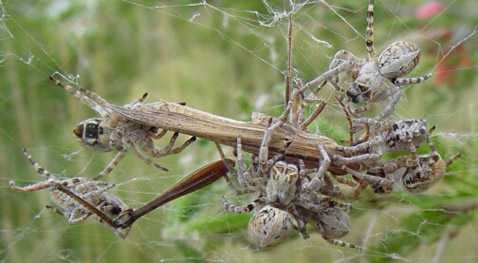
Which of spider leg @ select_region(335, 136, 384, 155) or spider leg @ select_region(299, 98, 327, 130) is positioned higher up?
spider leg @ select_region(299, 98, 327, 130)

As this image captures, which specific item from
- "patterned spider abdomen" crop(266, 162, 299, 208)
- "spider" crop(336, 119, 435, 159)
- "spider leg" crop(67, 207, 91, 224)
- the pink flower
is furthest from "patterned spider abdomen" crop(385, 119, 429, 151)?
the pink flower

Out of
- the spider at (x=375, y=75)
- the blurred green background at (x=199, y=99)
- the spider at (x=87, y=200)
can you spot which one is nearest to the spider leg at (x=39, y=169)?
the spider at (x=87, y=200)

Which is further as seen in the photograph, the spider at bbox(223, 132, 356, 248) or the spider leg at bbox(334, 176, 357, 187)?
the spider leg at bbox(334, 176, 357, 187)

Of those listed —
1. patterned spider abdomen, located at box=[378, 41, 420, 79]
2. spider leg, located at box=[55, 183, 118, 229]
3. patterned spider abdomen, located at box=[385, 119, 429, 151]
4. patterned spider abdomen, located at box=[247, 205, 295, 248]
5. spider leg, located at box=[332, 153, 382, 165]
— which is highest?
patterned spider abdomen, located at box=[378, 41, 420, 79]

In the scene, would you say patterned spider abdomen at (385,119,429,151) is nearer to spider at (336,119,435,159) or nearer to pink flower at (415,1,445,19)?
spider at (336,119,435,159)

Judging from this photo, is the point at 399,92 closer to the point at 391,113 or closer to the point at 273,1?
the point at 391,113

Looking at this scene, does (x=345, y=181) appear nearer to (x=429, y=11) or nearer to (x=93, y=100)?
(x=93, y=100)
